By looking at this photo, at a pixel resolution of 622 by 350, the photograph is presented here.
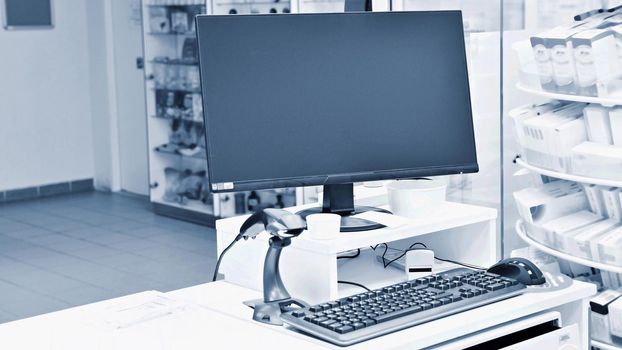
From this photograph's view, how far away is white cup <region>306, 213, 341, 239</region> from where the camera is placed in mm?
2039

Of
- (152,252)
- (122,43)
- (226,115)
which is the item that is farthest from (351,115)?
(122,43)

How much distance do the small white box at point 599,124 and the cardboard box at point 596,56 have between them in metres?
0.06

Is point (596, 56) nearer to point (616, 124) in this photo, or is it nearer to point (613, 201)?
point (616, 124)

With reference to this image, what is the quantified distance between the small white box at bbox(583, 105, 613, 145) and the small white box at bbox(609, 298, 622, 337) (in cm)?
55

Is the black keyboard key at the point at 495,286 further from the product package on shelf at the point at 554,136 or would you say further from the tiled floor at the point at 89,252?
the tiled floor at the point at 89,252

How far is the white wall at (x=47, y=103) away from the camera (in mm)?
7230

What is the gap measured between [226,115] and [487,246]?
78 cm

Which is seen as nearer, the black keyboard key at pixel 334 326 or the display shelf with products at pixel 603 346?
the black keyboard key at pixel 334 326

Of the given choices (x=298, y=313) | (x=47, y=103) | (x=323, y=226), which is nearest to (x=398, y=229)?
(x=323, y=226)

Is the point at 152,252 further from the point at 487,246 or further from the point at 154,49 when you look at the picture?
the point at 487,246

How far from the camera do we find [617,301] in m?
3.16

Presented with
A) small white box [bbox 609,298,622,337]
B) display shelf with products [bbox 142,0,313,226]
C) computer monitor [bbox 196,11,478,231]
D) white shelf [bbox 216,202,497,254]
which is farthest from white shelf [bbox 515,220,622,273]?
display shelf with products [bbox 142,0,313,226]

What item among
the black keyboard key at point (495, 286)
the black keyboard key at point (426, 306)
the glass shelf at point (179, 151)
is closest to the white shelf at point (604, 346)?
the black keyboard key at point (495, 286)

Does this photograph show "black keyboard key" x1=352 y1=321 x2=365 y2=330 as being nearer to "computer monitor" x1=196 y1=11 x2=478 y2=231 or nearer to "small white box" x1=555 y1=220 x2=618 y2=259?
"computer monitor" x1=196 y1=11 x2=478 y2=231
